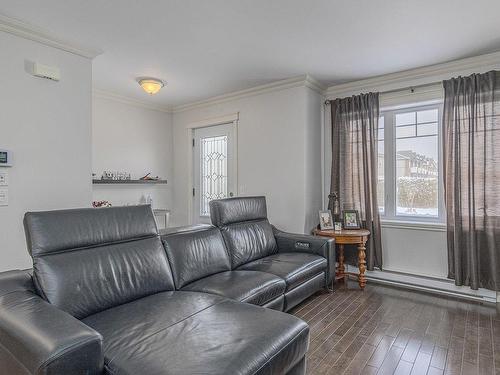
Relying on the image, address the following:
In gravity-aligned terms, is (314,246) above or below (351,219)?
below

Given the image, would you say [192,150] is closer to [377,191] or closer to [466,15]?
[377,191]

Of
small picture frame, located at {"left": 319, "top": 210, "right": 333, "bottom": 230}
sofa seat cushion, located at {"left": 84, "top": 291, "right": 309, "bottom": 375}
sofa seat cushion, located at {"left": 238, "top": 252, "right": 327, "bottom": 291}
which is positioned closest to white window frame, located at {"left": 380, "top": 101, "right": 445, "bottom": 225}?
small picture frame, located at {"left": 319, "top": 210, "right": 333, "bottom": 230}

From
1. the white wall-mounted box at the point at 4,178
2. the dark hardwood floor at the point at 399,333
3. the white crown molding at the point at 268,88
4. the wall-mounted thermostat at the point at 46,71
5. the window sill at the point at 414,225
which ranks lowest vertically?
the dark hardwood floor at the point at 399,333

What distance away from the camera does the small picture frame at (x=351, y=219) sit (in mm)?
3754

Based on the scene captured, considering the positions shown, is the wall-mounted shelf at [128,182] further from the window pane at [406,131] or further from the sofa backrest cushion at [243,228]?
the window pane at [406,131]

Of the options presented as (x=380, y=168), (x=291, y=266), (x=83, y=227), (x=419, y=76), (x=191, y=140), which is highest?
(x=419, y=76)

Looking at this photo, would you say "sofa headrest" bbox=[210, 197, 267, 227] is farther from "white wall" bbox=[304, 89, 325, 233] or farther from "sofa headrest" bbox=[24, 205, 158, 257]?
"sofa headrest" bbox=[24, 205, 158, 257]

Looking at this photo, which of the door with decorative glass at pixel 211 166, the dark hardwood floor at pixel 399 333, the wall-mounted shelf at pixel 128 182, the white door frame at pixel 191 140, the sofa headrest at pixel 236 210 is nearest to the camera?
the dark hardwood floor at pixel 399 333

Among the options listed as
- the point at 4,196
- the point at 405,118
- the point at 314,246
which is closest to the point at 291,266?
→ the point at 314,246

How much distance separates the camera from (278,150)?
4027 millimetres

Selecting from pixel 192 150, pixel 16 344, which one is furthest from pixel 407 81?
pixel 16 344

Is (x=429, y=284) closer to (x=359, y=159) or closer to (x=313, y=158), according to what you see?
(x=359, y=159)

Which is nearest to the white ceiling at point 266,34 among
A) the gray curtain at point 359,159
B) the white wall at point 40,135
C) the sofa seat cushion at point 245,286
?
the white wall at point 40,135

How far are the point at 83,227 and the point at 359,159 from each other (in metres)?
3.09
